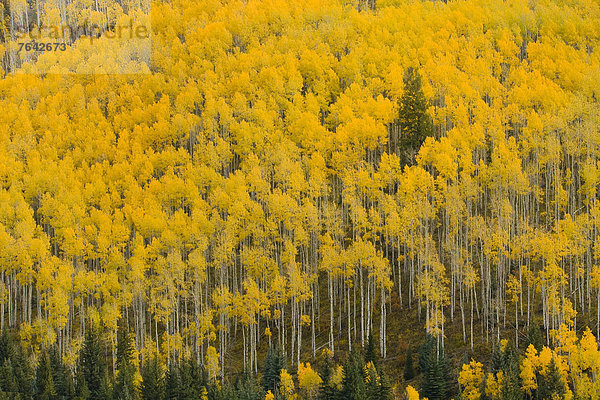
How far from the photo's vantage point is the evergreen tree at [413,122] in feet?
259

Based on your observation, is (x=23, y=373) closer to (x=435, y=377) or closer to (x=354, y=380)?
(x=354, y=380)

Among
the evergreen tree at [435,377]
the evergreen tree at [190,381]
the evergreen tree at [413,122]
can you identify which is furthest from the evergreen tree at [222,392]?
the evergreen tree at [413,122]

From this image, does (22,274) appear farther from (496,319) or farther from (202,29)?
(202,29)

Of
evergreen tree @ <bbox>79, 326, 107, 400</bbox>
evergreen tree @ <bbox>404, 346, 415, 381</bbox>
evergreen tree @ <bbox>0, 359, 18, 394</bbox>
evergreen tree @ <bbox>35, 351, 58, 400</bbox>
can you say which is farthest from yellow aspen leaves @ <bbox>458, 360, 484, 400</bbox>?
evergreen tree @ <bbox>0, 359, 18, 394</bbox>

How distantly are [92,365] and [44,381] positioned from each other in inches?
160

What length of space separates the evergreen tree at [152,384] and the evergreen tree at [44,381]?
24.6 feet

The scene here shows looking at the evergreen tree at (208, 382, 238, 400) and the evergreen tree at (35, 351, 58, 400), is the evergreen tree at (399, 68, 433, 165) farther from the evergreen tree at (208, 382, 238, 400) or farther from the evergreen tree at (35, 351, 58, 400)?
the evergreen tree at (35, 351, 58, 400)

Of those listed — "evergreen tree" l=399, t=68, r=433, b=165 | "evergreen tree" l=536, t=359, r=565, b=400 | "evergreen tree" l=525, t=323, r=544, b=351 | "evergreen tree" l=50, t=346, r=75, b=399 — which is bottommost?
"evergreen tree" l=50, t=346, r=75, b=399

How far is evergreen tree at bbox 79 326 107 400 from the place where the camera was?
58.5 meters

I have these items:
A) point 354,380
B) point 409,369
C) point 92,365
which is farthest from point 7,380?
point 409,369

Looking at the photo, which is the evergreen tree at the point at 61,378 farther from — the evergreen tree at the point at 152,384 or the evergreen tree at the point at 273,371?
the evergreen tree at the point at 273,371

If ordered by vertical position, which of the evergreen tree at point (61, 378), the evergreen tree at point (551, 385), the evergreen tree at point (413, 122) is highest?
the evergreen tree at point (413, 122)

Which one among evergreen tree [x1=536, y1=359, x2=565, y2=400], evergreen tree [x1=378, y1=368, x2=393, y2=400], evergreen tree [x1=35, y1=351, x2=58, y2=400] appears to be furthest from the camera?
evergreen tree [x1=35, y1=351, x2=58, y2=400]

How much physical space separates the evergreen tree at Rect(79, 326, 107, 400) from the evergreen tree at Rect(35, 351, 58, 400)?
277cm
